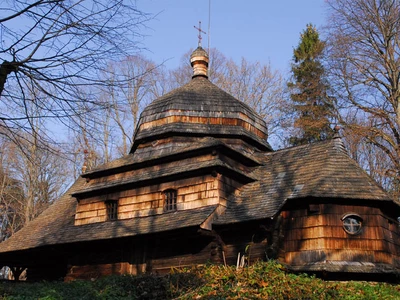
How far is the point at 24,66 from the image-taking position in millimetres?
7523

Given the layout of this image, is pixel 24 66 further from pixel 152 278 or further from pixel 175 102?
pixel 175 102

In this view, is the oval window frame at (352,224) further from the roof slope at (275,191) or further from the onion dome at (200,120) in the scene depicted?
the onion dome at (200,120)

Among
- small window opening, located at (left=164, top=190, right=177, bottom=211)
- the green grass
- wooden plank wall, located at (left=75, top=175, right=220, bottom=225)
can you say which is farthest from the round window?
small window opening, located at (left=164, top=190, right=177, bottom=211)

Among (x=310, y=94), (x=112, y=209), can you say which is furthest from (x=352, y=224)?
(x=310, y=94)

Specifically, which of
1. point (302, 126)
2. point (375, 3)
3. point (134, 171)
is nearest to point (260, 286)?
point (134, 171)

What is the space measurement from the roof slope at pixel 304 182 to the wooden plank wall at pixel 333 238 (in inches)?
19.4

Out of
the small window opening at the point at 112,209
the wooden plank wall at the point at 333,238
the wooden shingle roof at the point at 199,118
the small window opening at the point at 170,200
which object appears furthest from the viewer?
the wooden shingle roof at the point at 199,118

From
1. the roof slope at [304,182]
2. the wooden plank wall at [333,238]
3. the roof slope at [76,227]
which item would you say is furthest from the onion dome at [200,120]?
the wooden plank wall at [333,238]

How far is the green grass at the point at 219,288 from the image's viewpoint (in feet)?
32.9

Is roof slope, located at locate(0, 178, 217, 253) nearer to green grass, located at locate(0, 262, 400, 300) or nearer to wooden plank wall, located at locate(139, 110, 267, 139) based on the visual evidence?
green grass, located at locate(0, 262, 400, 300)

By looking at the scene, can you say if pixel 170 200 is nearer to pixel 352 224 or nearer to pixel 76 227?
pixel 76 227

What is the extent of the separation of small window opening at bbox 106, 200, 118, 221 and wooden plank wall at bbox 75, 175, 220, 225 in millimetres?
150

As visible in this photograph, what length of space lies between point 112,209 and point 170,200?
108 inches

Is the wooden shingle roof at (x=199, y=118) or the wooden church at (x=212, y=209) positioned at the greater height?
the wooden shingle roof at (x=199, y=118)
